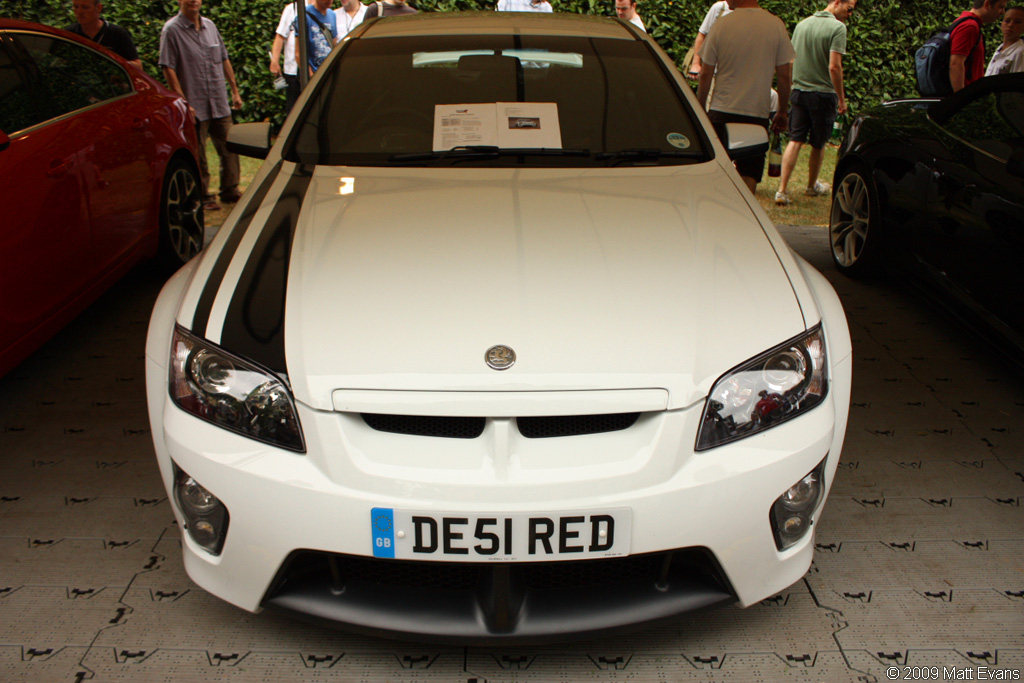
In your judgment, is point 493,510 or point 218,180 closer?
point 493,510

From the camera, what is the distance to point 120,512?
97.4 inches

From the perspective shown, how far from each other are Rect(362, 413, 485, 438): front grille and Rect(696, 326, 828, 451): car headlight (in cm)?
45

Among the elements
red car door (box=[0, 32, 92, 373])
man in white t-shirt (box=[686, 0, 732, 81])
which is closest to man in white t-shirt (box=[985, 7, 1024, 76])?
man in white t-shirt (box=[686, 0, 732, 81])

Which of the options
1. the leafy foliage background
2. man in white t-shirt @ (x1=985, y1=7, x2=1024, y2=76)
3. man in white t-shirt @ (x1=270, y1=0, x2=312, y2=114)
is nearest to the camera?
man in white t-shirt @ (x1=985, y1=7, x2=1024, y2=76)

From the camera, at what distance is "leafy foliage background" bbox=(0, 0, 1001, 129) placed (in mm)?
8617

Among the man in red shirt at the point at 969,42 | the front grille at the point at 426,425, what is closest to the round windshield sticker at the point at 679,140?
the front grille at the point at 426,425

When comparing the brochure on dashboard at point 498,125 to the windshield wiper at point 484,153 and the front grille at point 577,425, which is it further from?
the front grille at point 577,425

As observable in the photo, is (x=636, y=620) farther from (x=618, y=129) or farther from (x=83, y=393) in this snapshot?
(x=83, y=393)

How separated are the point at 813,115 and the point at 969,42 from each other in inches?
48.6

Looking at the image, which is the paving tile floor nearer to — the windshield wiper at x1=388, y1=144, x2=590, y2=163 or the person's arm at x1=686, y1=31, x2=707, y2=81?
the windshield wiper at x1=388, y1=144, x2=590, y2=163

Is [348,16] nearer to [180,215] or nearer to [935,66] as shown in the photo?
[180,215]

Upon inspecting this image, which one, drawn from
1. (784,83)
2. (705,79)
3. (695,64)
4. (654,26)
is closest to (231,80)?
(705,79)

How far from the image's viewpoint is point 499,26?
308 centimetres

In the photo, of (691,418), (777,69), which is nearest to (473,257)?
(691,418)
